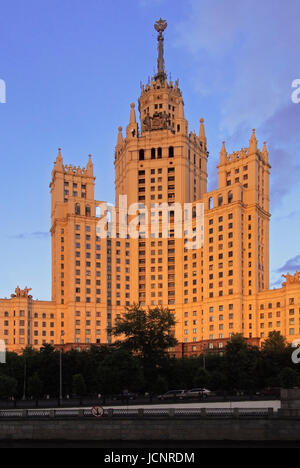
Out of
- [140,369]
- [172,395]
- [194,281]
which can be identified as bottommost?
[172,395]

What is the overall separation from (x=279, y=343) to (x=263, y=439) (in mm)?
91461

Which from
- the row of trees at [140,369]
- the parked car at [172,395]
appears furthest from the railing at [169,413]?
the parked car at [172,395]

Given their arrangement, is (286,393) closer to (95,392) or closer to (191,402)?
(191,402)

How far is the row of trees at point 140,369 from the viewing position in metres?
107

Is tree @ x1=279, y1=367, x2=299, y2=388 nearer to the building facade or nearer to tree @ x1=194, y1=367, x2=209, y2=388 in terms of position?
tree @ x1=194, y1=367, x2=209, y2=388

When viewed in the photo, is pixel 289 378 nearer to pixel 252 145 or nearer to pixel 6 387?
pixel 6 387

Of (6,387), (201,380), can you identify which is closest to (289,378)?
(201,380)

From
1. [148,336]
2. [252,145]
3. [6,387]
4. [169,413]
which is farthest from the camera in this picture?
[252,145]

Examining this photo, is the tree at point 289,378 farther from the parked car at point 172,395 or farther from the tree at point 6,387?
the tree at point 6,387

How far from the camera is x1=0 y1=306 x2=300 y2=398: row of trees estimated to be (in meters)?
107

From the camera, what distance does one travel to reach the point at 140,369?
4267 inches

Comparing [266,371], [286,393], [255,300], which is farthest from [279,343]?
[286,393]

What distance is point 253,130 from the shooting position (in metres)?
198

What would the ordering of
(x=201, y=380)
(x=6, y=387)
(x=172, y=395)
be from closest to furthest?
(x=6, y=387), (x=172, y=395), (x=201, y=380)
